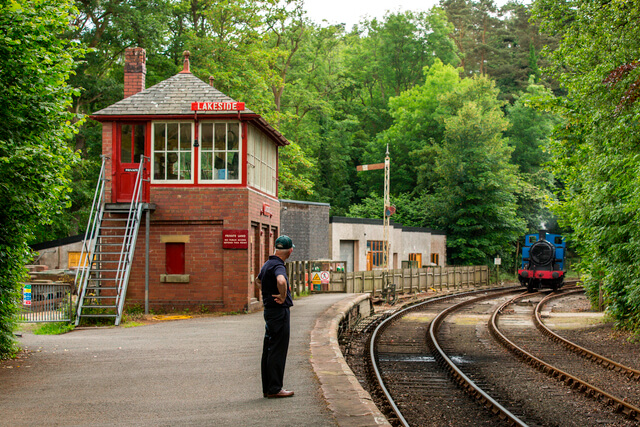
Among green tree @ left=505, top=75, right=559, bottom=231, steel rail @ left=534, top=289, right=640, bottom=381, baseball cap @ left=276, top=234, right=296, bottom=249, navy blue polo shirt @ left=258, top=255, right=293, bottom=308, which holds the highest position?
green tree @ left=505, top=75, right=559, bottom=231

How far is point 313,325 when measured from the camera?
1442 cm

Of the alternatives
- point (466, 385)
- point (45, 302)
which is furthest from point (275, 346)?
point (45, 302)

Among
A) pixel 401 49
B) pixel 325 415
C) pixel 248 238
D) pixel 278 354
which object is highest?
pixel 401 49

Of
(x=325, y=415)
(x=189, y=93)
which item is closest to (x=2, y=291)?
(x=325, y=415)

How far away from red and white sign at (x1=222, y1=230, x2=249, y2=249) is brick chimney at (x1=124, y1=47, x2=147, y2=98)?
5388 mm

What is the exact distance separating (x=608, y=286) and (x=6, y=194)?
13.6 meters

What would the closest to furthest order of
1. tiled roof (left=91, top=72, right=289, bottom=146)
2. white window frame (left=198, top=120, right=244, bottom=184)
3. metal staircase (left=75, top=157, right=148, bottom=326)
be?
metal staircase (left=75, top=157, right=148, bottom=326) → tiled roof (left=91, top=72, right=289, bottom=146) → white window frame (left=198, top=120, right=244, bottom=184)

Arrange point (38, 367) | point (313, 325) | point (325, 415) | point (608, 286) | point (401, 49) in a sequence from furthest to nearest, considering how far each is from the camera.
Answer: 1. point (401, 49)
2. point (608, 286)
3. point (313, 325)
4. point (38, 367)
5. point (325, 415)

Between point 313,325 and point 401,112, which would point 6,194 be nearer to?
point 313,325

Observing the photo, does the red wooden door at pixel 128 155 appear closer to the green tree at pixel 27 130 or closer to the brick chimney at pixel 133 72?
the brick chimney at pixel 133 72

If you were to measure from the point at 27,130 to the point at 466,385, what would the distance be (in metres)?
7.43

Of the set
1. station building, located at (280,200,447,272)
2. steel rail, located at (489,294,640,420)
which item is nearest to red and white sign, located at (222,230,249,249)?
steel rail, located at (489,294,640,420)

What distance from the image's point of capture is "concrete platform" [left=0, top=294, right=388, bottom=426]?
638cm

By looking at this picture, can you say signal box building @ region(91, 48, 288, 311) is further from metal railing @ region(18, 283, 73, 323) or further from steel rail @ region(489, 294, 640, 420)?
steel rail @ region(489, 294, 640, 420)
